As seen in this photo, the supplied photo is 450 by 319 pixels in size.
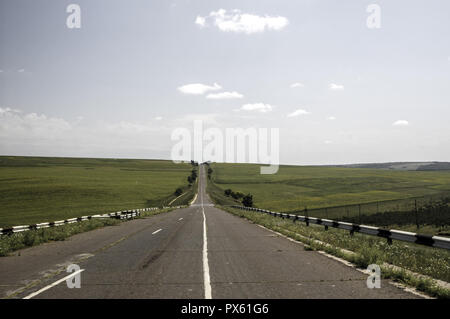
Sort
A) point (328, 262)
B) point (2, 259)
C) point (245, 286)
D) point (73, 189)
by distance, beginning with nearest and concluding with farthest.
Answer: point (245, 286) < point (328, 262) < point (2, 259) < point (73, 189)

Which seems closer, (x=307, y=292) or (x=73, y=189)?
(x=307, y=292)

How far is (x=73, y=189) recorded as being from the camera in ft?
241

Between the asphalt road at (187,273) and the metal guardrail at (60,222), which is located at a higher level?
the asphalt road at (187,273)

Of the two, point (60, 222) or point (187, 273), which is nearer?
point (187, 273)

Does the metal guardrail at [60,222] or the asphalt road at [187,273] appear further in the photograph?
the metal guardrail at [60,222]

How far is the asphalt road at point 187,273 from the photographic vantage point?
6.55 meters

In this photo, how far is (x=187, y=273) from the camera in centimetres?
827

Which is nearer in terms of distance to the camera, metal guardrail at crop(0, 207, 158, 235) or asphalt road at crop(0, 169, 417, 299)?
asphalt road at crop(0, 169, 417, 299)

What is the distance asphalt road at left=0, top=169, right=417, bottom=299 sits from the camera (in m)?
6.55

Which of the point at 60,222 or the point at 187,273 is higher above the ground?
the point at 187,273
